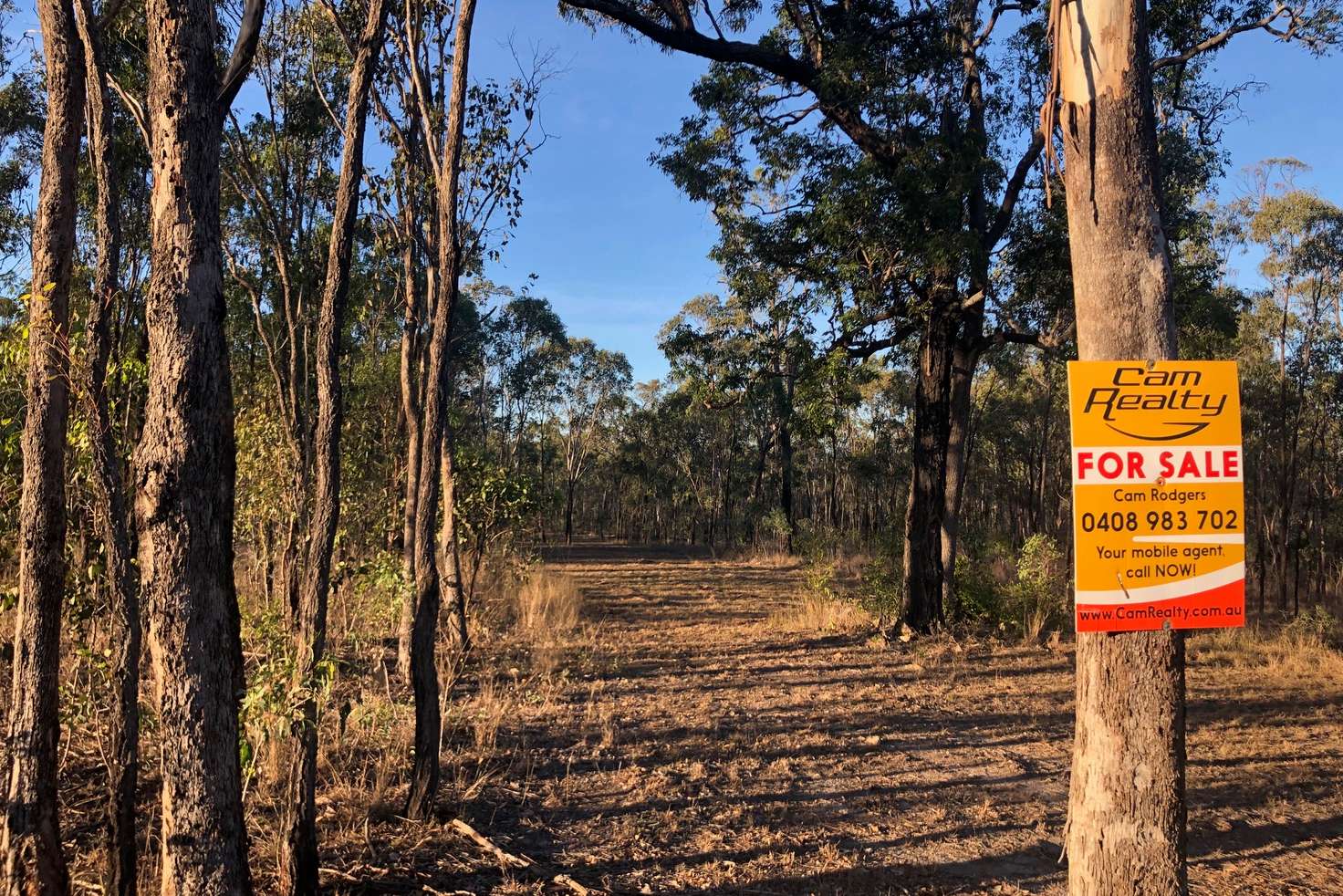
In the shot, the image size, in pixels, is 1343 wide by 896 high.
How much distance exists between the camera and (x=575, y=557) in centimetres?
2648

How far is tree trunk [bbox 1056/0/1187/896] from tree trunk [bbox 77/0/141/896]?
3.72 meters

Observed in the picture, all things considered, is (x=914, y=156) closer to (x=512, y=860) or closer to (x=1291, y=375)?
(x=512, y=860)

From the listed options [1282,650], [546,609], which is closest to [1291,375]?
[1282,650]

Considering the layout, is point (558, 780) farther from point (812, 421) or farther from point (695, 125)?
point (695, 125)

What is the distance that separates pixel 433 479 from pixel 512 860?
2029 mm

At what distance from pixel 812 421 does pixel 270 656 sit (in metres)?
6.96

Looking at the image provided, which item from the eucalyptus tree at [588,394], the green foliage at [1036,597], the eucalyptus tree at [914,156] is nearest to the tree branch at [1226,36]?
the eucalyptus tree at [914,156]

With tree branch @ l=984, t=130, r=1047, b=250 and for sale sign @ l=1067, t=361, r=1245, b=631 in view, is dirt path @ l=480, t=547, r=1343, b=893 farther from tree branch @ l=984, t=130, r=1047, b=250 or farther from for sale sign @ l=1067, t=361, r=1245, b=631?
tree branch @ l=984, t=130, r=1047, b=250

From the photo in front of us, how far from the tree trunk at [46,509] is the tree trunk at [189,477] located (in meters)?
1.33

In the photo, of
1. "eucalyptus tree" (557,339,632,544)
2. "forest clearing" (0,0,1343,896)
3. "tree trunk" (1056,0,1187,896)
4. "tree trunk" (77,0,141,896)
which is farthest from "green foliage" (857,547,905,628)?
"eucalyptus tree" (557,339,632,544)

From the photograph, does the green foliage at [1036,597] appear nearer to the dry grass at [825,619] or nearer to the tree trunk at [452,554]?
the dry grass at [825,619]

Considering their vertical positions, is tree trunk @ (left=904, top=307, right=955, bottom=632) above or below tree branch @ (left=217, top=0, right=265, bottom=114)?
below

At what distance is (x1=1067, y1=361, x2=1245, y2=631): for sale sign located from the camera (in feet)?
7.47

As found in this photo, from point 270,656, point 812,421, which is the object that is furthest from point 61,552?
point 812,421
